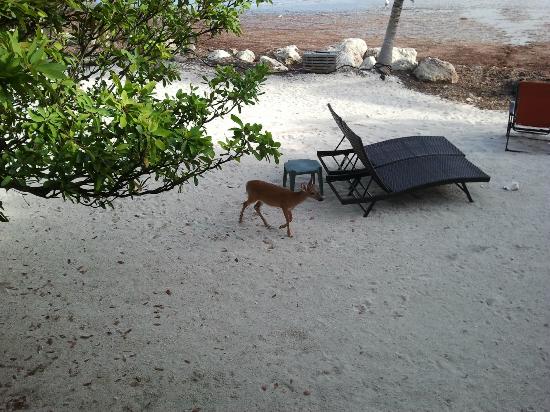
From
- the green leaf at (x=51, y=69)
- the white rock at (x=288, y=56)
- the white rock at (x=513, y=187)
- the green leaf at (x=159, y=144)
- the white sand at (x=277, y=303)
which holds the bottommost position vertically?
the white sand at (x=277, y=303)

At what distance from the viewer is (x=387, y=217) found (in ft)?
22.6

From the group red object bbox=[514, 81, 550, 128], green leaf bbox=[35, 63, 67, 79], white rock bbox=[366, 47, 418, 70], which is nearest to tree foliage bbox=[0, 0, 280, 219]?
green leaf bbox=[35, 63, 67, 79]

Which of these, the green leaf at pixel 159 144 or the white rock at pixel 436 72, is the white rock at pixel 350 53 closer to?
the white rock at pixel 436 72

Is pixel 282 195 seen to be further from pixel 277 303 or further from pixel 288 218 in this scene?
pixel 277 303

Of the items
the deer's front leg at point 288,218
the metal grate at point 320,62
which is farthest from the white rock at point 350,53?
the deer's front leg at point 288,218

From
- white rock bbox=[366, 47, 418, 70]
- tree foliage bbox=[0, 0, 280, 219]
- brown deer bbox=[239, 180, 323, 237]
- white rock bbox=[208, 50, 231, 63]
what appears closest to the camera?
tree foliage bbox=[0, 0, 280, 219]

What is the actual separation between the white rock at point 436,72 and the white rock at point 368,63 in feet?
4.47

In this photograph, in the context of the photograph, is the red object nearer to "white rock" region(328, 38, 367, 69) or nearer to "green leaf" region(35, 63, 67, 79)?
"white rock" region(328, 38, 367, 69)

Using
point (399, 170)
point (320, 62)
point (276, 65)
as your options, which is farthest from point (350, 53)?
point (399, 170)

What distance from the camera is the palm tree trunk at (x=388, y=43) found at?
1373 cm

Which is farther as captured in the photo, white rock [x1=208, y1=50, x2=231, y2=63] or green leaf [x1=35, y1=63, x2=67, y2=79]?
white rock [x1=208, y1=50, x2=231, y2=63]

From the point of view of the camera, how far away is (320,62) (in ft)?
46.3

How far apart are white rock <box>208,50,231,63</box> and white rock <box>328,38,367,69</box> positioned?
3377 mm

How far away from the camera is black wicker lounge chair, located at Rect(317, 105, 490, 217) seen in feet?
22.8
